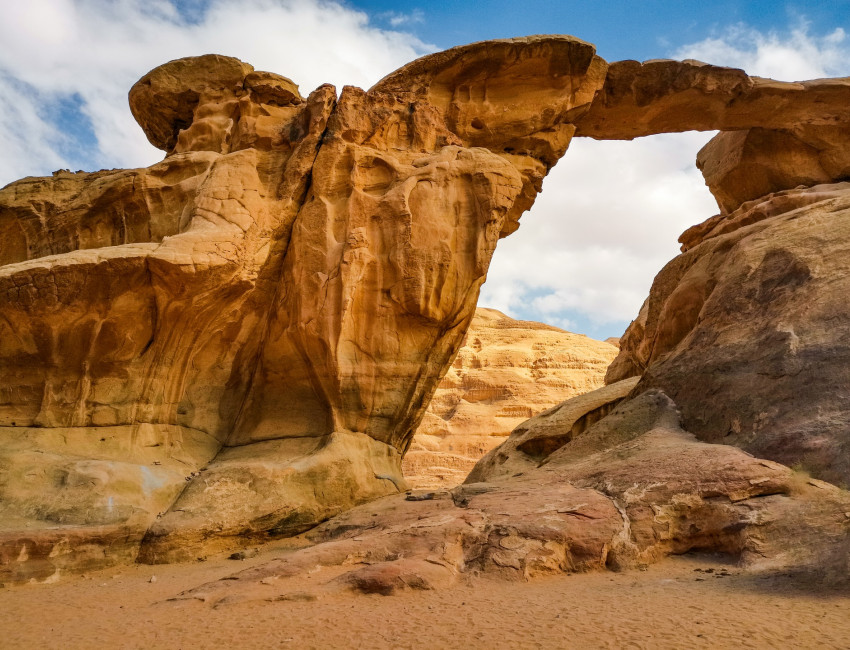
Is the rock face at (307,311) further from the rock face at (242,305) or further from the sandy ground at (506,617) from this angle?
the sandy ground at (506,617)

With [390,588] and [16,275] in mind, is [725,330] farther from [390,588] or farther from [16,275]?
[16,275]

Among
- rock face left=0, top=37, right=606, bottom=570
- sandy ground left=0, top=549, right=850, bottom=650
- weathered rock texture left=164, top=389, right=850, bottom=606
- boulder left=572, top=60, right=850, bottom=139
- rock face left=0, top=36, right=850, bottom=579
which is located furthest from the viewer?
boulder left=572, top=60, right=850, bottom=139

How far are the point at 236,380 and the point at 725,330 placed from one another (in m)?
7.56

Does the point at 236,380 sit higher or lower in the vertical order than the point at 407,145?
lower

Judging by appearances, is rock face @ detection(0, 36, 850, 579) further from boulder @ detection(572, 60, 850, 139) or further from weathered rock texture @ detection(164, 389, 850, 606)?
boulder @ detection(572, 60, 850, 139)

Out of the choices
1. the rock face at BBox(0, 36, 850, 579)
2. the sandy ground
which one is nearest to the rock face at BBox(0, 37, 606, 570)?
the rock face at BBox(0, 36, 850, 579)

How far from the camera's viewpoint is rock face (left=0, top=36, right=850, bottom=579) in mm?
8695

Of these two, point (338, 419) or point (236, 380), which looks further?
point (236, 380)

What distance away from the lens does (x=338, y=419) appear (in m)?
11.1

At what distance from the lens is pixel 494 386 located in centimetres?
3275

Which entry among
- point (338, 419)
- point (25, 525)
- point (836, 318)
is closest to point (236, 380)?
point (338, 419)

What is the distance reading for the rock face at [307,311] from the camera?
870 centimetres

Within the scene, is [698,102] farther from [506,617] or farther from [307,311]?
[506,617]

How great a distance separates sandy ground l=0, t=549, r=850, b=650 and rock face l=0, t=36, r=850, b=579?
31.7 inches
